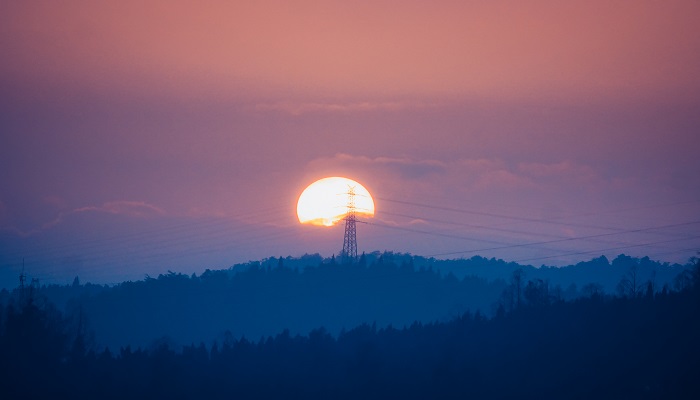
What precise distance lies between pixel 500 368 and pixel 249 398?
22968 millimetres

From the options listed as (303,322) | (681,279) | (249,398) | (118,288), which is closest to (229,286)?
(118,288)

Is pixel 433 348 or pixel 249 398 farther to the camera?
pixel 433 348

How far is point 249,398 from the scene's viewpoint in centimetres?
9081

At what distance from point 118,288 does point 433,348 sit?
10845 cm

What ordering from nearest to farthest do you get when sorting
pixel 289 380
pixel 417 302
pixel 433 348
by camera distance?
pixel 289 380 < pixel 433 348 < pixel 417 302

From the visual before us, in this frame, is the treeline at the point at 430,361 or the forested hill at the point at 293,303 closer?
the treeline at the point at 430,361

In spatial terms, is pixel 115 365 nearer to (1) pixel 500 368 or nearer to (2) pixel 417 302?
(1) pixel 500 368

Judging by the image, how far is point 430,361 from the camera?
95812 mm

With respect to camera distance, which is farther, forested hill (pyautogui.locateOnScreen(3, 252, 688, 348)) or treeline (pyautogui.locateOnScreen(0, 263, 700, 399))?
forested hill (pyautogui.locateOnScreen(3, 252, 688, 348))

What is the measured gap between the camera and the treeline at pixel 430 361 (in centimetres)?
7869

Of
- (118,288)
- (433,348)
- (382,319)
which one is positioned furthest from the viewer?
(118,288)

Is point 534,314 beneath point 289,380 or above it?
above

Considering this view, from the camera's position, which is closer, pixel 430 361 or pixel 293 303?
pixel 430 361

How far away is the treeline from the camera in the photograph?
78688 millimetres
